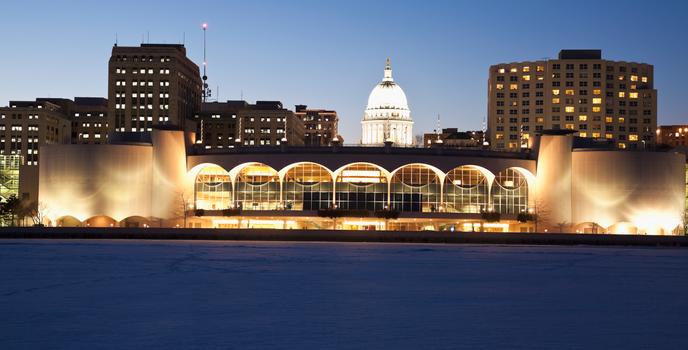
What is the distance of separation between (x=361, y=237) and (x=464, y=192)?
70.6ft

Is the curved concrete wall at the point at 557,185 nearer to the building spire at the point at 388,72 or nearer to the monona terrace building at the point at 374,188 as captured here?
the monona terrace building at the point at 374,188

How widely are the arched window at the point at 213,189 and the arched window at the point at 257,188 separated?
1.35m

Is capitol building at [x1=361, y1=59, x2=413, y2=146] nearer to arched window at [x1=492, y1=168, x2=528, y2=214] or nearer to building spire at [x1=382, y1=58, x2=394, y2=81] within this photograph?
building spire at [x1=382, y1=58, x2=394, y2=81]

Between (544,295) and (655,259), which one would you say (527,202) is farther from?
(544,295)

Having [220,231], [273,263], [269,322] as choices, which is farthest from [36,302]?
[220,231]

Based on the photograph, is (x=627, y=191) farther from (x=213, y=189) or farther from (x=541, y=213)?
(x=213, y=189)

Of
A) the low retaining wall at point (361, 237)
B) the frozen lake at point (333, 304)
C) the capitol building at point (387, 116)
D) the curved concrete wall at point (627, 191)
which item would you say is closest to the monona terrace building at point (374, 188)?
the curved concrete wall at point (627, 191)

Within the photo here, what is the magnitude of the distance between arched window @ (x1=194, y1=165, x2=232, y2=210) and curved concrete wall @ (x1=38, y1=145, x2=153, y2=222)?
6.25 metres

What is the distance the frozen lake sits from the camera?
2661 centimetres

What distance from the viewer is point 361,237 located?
9719 centimetres

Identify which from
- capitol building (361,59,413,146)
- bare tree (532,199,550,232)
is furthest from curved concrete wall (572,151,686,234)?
capitol building (361,59,413,146)

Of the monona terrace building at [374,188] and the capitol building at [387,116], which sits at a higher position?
the capitol building at [387,116]

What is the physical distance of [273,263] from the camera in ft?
181

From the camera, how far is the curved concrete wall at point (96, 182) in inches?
4390
